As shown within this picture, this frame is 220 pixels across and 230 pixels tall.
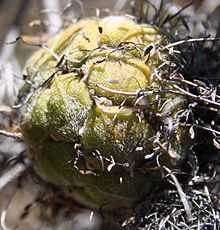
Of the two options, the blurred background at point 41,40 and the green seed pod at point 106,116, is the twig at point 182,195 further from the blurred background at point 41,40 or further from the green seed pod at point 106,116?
the blurred background at point 41,40

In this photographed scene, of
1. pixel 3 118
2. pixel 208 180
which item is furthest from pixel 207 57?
pixel 3 118

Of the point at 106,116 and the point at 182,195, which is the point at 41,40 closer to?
the point at 106,116

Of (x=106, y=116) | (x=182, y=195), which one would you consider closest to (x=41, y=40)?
(x=106, y=116)

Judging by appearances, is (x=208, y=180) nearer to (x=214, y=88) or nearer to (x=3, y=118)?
(x=214, y=88)

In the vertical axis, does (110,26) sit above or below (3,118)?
above

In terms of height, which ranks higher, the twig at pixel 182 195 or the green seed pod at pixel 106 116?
the green seed pod at pixel 106 116

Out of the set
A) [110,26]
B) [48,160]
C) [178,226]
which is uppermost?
[110,26]

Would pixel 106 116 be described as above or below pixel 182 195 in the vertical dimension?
above

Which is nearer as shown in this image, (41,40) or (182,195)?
(182,195)

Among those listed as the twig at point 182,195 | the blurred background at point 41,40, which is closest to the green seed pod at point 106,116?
the twig at point 182,195
